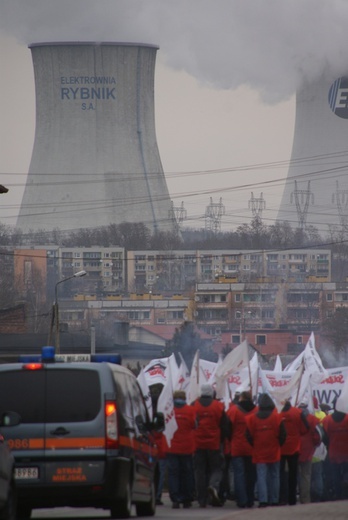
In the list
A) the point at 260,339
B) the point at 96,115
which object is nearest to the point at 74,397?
the point at 96,115

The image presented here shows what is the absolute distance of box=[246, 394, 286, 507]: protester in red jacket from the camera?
1232 cm

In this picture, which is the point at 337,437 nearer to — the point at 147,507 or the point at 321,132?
the point at 147,507

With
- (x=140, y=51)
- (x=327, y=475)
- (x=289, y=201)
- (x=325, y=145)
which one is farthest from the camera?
(x=289, y=201)

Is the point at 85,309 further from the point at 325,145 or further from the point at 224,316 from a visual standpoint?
the point at 325,145

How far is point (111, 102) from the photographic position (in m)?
54.5

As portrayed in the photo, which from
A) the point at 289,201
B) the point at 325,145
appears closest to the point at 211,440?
the point at 325,145

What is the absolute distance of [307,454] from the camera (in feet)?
43.2

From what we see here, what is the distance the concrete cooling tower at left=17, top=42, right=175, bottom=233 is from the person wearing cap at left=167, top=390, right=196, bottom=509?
40.3 meters

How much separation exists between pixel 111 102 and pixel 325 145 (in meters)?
8.22

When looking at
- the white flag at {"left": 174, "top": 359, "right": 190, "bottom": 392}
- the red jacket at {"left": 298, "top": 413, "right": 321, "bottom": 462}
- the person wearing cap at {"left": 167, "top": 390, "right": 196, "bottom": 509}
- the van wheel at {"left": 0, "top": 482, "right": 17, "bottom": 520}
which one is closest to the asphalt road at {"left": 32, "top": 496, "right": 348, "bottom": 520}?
the person wearing cap at {"left": 167, "top": 390, "right": 196, "bottom": 509}

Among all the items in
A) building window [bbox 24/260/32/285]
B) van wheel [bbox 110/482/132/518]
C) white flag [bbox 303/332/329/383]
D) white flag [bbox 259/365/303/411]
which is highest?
building window [bbox 24/260/32/285]

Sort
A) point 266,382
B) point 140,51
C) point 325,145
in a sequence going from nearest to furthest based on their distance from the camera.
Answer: point 266,382 → point 140,51 → point 325,145

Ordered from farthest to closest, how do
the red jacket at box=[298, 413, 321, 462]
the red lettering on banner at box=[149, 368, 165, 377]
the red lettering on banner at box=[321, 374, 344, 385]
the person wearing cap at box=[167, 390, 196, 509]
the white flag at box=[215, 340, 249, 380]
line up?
the red lettering on banner at box=[149, 368, 165, 377], the red lettering on banner at box=[321, 374, 344, 385], the white flag at box=[215, 340, 249, 380], the red jacket at box=[298, 413, 321, 462], the person wearing cap at box=[167, 390, 196, 509]

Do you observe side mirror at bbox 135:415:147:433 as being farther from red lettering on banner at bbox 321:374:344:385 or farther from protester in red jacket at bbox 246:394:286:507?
red lettering on banner at bbox 321:374:344:385
